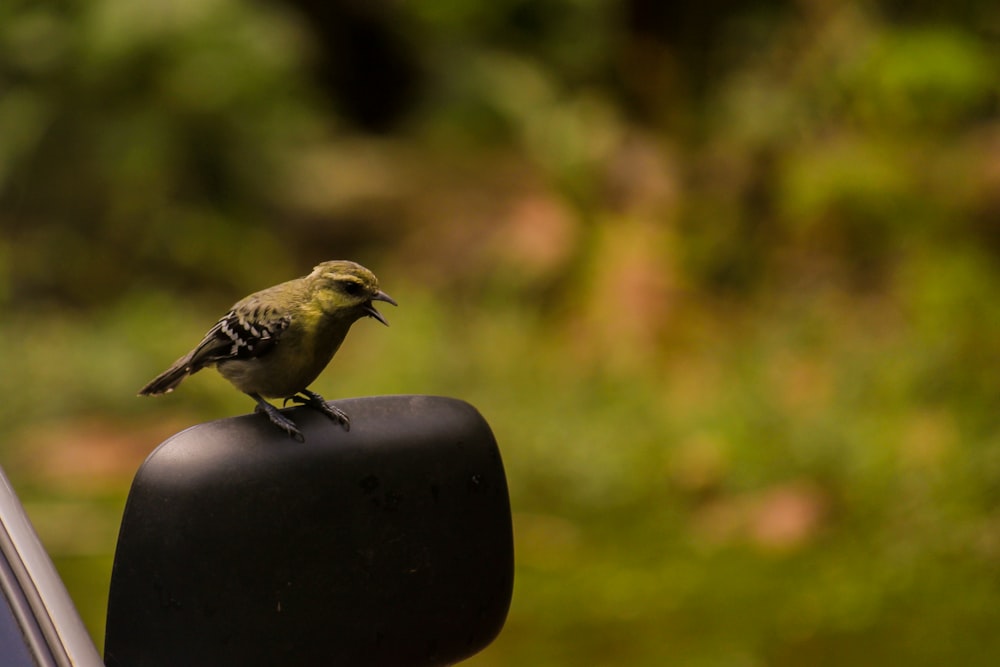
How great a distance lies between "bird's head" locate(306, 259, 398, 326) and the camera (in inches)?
84.1

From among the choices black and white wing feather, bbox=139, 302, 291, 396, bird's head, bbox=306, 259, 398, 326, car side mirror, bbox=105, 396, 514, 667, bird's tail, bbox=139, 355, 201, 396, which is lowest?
car side mirror, bbox=105, 396, 514, 667

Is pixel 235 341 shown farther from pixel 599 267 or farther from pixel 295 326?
pixel 599 267

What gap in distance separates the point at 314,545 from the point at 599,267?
6962 millimetres

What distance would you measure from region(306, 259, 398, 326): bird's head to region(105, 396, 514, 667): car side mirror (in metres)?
0.37

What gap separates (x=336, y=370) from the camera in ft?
27.7

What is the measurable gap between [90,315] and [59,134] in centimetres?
199

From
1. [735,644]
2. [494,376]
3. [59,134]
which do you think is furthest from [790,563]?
[59,134]

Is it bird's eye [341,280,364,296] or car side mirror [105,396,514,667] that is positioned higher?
bird's eye [341,280,364,296]

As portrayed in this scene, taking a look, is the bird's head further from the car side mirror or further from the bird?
the car side mirror

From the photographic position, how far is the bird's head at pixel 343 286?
7.01 ft

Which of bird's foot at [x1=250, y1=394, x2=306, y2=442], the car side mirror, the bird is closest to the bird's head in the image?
the bird

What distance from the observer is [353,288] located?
214 cm

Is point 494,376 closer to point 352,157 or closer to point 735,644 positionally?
point 735,644

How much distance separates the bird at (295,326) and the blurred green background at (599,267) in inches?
118
